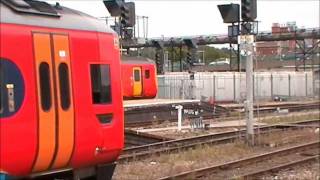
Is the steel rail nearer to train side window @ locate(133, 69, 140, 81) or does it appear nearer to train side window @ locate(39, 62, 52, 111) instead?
train side window @ locate(39, 62, 52, 111)

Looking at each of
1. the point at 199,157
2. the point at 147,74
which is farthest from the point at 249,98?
the point at 147,74

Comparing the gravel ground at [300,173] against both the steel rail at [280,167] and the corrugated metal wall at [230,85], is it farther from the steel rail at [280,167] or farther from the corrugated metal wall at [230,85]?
the corrugated metal wall at [230,85]

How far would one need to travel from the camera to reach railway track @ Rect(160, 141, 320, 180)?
13.4m

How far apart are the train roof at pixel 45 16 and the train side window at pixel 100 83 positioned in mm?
542

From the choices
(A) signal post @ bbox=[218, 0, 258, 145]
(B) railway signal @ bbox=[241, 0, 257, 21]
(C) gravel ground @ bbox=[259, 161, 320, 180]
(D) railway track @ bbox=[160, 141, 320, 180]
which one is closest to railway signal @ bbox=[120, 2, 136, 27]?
(A) signal post @ bbox=[218, 0, 258, 145]

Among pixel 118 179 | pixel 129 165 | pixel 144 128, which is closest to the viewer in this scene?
pixel 118 179

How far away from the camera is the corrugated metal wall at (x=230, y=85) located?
163 feet

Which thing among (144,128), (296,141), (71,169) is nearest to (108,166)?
(71,169)

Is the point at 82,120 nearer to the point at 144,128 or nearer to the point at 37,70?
the point at 37,70

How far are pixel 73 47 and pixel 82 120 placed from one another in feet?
3.12

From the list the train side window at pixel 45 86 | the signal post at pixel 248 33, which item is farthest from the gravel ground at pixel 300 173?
the train side window at pixel 45 86

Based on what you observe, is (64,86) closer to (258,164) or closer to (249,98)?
(258,164)

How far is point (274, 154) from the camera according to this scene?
55.2 feet

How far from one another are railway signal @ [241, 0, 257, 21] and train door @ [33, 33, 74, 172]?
11806mm
